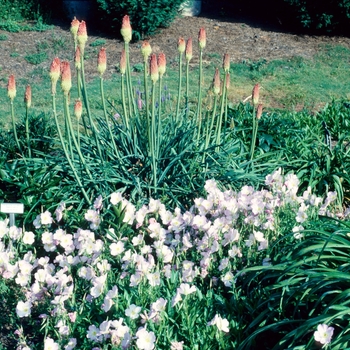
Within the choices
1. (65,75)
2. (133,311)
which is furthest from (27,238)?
(133,311)

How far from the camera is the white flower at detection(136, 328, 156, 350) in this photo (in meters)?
2.77

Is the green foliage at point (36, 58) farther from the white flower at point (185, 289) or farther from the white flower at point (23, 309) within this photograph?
the white flower at point (185, 289)

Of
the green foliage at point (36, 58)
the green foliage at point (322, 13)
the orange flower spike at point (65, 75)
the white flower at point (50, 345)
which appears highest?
the green foliage at point (322, 13)

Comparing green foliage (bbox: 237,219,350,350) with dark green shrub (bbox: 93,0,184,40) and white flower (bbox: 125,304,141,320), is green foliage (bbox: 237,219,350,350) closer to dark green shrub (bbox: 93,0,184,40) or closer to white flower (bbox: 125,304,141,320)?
white flower (bbox: 125,304,141,320)

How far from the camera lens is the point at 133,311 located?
295cm

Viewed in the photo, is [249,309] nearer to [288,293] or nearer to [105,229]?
[288,293]

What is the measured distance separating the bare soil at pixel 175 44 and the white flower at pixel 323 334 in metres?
7.09

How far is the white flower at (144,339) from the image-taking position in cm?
277

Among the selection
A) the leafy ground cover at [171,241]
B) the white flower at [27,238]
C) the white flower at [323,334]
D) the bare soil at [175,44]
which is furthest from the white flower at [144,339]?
the bare soil at [175,44]

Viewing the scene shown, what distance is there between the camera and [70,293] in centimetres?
322

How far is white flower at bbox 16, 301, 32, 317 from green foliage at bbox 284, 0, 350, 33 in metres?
8.31

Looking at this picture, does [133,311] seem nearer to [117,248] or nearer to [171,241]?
[117,248]

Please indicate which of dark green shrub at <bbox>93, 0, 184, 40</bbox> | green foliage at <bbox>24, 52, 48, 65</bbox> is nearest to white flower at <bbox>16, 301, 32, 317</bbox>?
green foliage at <bbox>24, 52, 48, 65</bbox>

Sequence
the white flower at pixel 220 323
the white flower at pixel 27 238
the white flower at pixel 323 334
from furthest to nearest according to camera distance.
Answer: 1. the white flower at pixel 27 238
2. the white flower at pixel 220 323
3. the white flower at pixel 323 334
